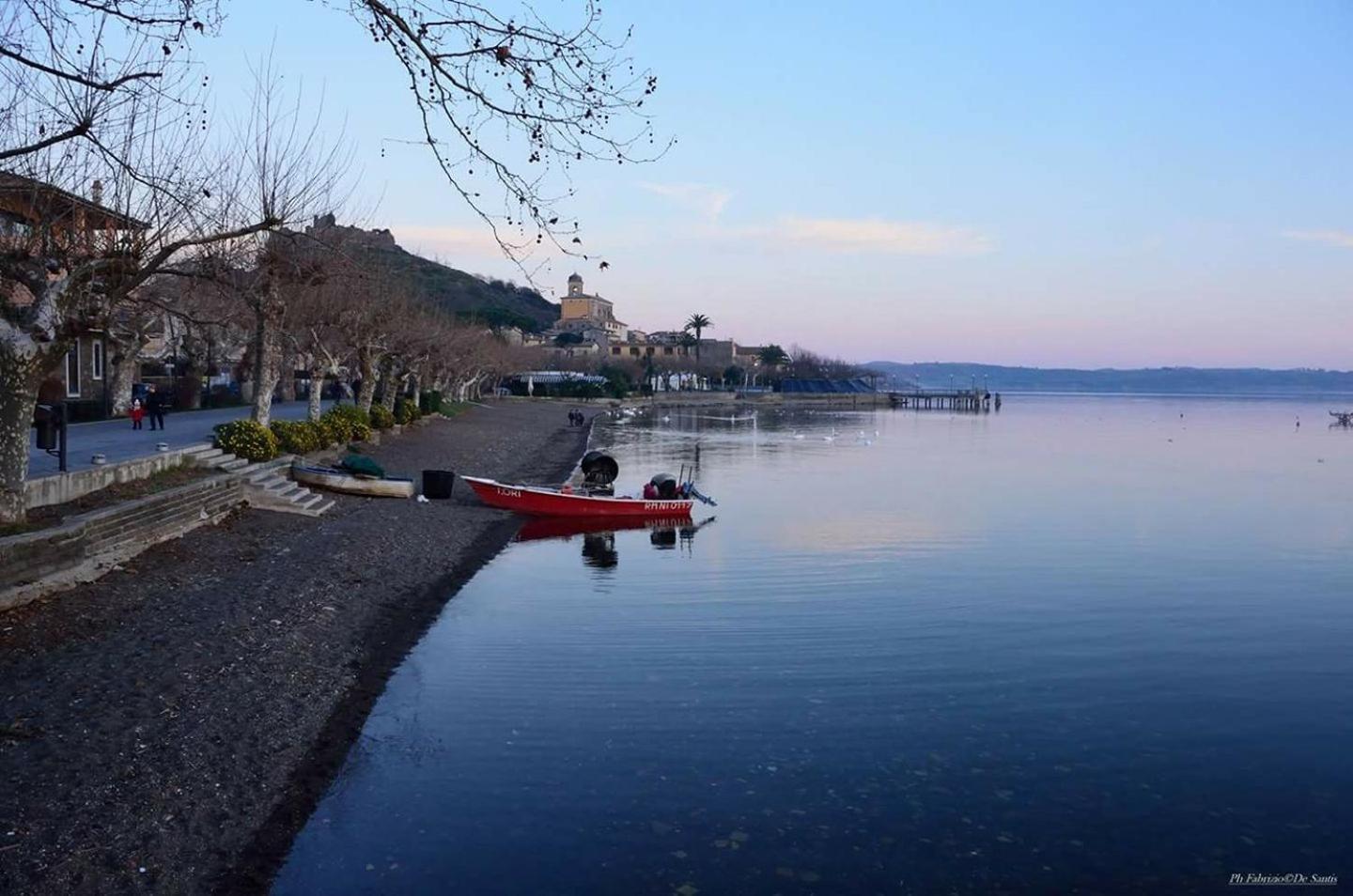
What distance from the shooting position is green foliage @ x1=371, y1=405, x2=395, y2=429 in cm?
3984

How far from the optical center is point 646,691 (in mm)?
13953

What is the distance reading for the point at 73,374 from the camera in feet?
124

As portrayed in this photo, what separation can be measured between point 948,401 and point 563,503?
140m

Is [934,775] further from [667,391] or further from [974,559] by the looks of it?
[667,391]

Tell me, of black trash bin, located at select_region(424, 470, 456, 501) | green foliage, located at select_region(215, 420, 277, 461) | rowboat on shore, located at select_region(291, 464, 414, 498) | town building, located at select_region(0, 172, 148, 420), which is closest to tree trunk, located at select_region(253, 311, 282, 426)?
green foliage, located at select_region(215, 420, 277, 461)

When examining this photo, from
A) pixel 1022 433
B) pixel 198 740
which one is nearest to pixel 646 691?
pixel 198 740

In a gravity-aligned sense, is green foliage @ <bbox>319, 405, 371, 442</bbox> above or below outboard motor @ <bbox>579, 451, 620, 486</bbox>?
above

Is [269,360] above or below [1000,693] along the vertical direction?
above

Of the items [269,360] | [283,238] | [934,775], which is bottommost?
[934,775]

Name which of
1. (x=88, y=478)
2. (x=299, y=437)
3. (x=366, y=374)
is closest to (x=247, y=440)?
(x=299, y=437)

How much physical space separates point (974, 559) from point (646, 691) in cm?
1285

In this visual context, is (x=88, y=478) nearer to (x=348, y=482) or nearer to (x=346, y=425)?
(x=348, y=482)

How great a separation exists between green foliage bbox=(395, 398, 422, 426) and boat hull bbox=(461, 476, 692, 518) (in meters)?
14.6

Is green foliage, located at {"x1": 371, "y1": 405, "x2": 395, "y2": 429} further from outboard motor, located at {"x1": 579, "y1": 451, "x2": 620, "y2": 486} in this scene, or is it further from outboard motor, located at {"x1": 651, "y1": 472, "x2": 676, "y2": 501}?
outboard motor, located at {"x1": 651, "y1": 472, "x2": 676, "y2": 501}
